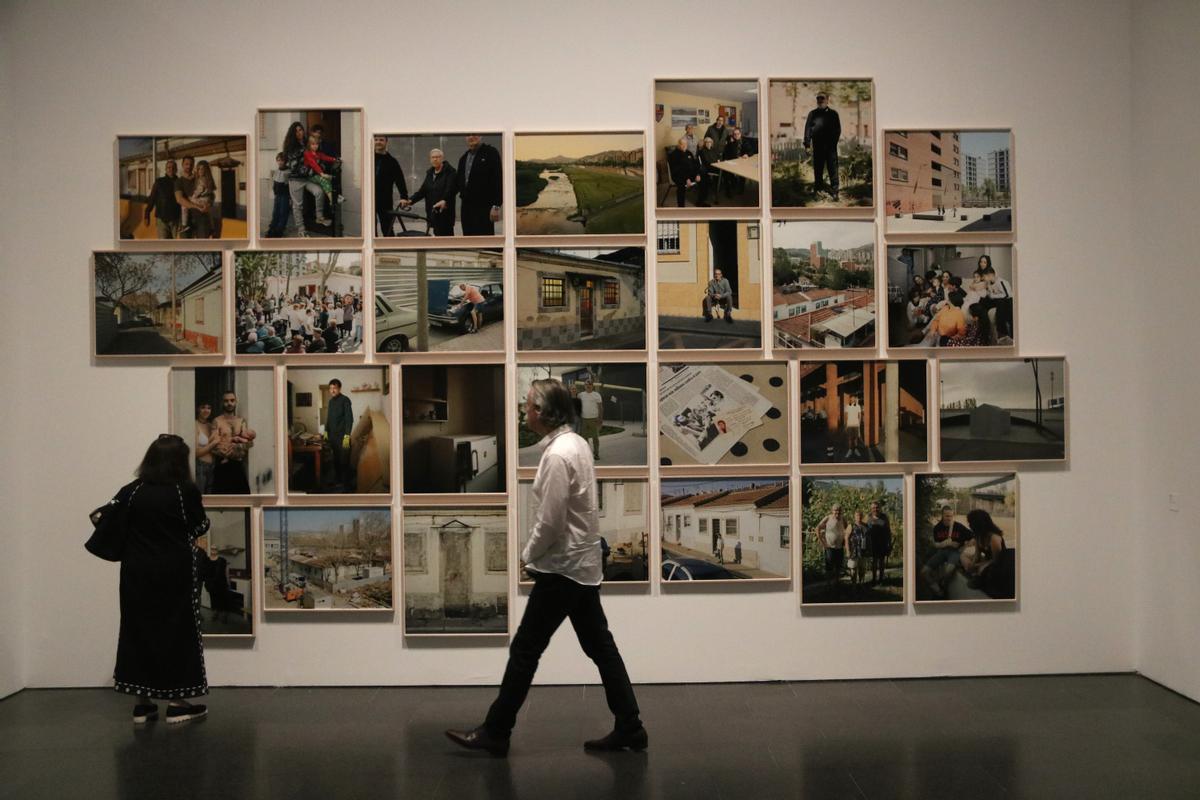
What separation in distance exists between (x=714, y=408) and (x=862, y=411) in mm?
1008

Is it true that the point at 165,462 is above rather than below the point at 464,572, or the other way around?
above

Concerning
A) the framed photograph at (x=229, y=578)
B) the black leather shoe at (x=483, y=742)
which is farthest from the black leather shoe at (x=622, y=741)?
the framed photograph at (x=229, y=578)

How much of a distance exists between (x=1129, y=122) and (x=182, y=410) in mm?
6734

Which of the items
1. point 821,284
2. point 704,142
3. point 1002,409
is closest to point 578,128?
point 704,142

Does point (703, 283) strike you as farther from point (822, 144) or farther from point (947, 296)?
point (947, 296)

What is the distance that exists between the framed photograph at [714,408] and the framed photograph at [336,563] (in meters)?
2.01

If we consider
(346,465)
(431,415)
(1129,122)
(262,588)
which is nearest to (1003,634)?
(1129,122)

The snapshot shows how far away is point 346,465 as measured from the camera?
6410mm

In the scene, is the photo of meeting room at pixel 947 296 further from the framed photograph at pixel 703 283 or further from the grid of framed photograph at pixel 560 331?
the framed photograph at pixel 703 283

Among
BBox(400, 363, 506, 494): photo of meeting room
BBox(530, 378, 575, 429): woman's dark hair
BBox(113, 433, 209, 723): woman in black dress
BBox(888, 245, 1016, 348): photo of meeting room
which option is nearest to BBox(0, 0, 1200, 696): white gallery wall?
BBox(888, 245, 1016, 348): photo of meeting room

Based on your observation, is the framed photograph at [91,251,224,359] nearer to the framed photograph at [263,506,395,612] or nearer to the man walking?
the framed photograph at [263,506,395,612]

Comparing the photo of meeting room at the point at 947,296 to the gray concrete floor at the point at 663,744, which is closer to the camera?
the gray concrete floor at the point at 663,744

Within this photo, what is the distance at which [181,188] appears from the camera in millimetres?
6414

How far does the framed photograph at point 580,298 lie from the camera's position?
6.38 meters
